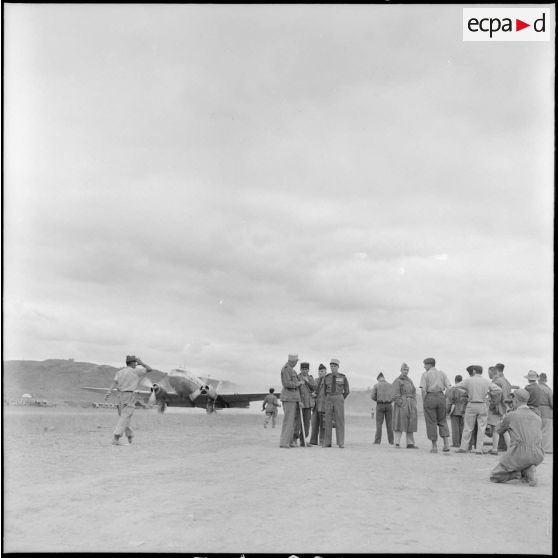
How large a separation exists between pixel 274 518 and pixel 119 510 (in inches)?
60.1

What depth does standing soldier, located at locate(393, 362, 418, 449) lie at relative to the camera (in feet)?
44.4

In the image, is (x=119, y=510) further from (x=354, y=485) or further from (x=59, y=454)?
(x=59, y=454)

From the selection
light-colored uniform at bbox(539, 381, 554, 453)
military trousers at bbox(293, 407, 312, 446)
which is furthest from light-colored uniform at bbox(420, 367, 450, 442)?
military trousers at bbox(293, 407, 312, 446)

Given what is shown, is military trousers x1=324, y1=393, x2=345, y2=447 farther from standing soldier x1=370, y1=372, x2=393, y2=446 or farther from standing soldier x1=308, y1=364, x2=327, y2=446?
standing soldier x1=370, y1=372, x2=393, y2=446

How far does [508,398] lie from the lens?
12656mm

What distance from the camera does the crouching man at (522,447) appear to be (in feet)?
25.9

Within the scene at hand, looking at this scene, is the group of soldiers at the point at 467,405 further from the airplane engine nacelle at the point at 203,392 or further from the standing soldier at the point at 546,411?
the airplane engine nacelle at the point at 203,392

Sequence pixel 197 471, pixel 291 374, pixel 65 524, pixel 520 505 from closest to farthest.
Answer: pixel 65 524, pixel 520 505, pixel 197 471, pixel 291 374

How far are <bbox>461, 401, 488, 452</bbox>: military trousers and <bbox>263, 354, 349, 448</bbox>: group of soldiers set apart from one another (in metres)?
2.52

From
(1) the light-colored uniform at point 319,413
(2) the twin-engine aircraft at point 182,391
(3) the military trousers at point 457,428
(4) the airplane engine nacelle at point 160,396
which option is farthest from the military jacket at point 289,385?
(4) the airplane engine nacelle at point 160,396

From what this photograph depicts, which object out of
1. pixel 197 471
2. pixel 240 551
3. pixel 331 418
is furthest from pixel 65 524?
pixel 331 418

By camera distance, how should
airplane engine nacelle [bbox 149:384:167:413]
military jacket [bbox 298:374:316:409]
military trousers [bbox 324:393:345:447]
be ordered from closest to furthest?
military trousers [bbox 324:393:345:447], military jacket [bbox 298:374:316:409], airplane engine nacelle [bbox 149:384:167:413]

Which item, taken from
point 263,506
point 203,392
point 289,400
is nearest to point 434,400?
point 289,400

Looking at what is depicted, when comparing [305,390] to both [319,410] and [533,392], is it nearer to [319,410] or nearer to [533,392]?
[319,410]
